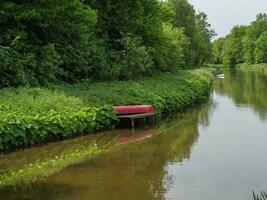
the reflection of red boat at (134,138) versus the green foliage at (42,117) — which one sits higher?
the green foliage at (42,117)

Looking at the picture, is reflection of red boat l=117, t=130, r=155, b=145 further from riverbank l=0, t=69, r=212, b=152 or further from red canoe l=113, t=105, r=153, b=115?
red canoe l=113, t=105, r=153, b=115

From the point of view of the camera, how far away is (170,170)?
11.9m

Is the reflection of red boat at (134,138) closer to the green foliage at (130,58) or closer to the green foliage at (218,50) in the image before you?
the green foliage at (130,58)

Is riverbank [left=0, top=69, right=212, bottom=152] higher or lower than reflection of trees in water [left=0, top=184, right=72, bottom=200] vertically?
higher

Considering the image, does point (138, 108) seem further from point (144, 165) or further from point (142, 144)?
point (144, 165)

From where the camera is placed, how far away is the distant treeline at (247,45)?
107312mm

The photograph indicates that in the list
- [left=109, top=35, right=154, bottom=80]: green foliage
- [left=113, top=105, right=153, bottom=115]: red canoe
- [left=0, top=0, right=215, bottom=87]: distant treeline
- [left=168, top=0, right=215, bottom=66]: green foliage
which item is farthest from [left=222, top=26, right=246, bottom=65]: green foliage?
[left=113, top=105, right=153, bottom=115]: red canoe

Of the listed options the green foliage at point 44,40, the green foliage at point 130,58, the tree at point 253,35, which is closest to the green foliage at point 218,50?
the tree at point 253,35

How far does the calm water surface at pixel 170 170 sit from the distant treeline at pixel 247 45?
9143 centimetres

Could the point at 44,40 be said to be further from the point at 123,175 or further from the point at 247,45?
the point at 247,45

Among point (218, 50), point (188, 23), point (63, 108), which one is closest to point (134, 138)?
point (63, 108)

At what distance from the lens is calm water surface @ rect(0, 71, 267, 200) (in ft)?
32.4

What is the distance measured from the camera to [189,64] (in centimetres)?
5962

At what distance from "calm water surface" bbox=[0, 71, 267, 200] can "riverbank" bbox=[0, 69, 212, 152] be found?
0.59 m
